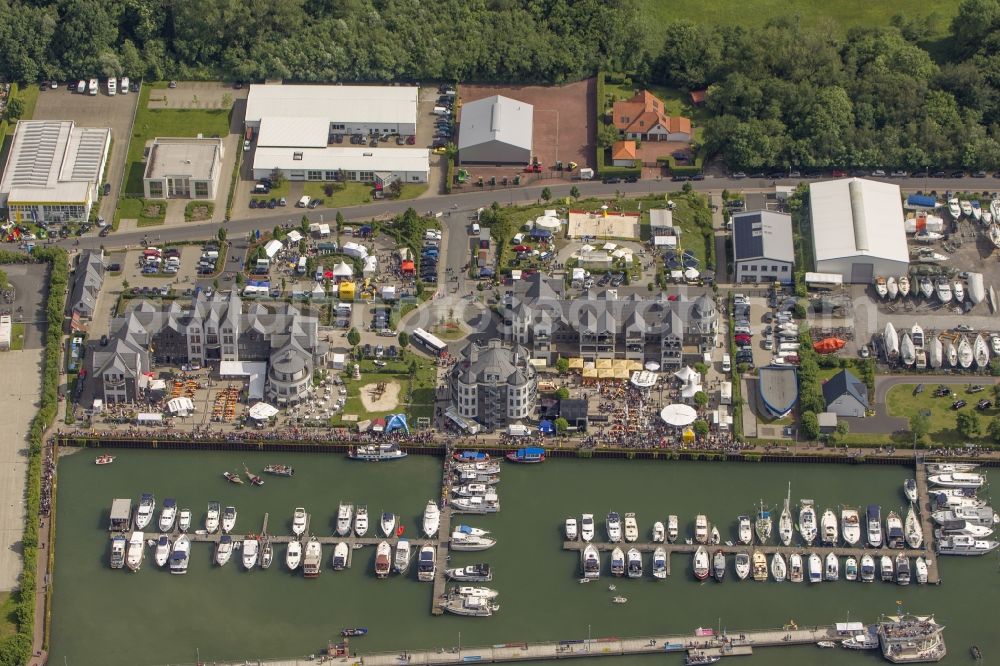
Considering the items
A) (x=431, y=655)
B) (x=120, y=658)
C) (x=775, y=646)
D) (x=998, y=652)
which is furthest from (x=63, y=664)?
(x=998, y=652)

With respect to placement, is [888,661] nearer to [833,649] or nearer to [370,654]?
[833,649]

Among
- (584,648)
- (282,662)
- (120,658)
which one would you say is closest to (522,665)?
(584,648)

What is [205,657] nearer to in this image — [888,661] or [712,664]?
[712,664]

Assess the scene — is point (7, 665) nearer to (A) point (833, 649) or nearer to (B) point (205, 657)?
(B) point (205, 657)

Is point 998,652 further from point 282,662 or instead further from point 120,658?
point 120,658

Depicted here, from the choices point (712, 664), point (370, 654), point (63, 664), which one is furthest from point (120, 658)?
point (712, 664)
